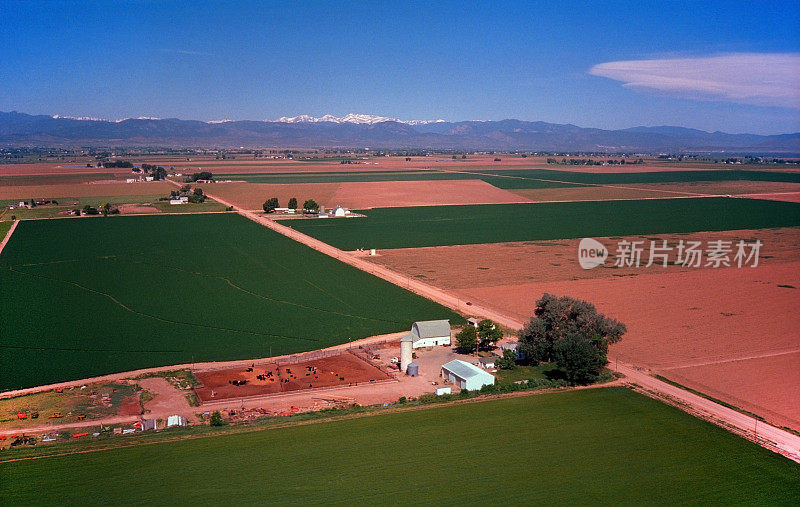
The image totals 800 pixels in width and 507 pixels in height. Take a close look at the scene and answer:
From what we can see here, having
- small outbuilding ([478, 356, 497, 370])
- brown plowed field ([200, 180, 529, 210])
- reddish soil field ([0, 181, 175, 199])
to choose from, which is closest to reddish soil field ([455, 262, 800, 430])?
small outbuilding ([478, 356, 497, 370])

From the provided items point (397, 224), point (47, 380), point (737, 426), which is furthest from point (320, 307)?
point (397, 224)

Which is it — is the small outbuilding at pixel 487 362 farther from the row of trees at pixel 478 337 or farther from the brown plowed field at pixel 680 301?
the brown plowed field at pixel 680 301

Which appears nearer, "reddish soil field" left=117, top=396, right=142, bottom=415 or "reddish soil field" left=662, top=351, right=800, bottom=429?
"reddish soil field" left=117, top=396, right=142, bottom=415

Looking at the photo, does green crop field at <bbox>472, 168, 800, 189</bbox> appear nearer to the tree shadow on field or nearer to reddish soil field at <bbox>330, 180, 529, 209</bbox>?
reddish soil field at <bbox>330, 180, 529, 209</bbox>

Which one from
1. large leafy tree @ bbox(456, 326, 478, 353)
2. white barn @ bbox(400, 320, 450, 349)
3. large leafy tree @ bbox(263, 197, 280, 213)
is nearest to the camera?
large leafy tree @ bbox(456, 326, 478, 353)

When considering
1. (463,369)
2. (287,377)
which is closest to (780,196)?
(463,369)

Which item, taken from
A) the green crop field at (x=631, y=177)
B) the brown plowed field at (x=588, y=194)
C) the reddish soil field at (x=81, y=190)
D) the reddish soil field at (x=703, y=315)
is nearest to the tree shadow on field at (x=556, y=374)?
the reddish soil field at (x=703, y=315)

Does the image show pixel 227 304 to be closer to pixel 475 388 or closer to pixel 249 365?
pixel 249 365
